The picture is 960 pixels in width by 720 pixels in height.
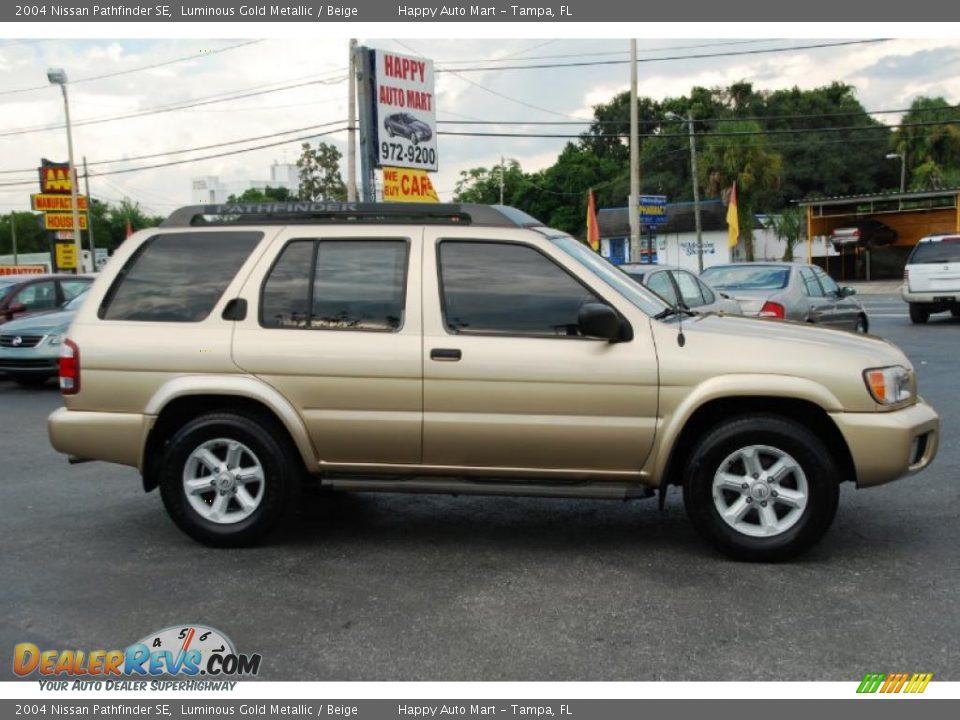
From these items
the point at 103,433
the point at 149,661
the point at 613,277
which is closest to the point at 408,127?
the point at 613,277

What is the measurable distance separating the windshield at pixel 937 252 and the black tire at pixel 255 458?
18.7 meters

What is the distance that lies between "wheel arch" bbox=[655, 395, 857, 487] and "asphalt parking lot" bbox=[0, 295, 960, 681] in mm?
507

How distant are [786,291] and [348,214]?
30.4ft

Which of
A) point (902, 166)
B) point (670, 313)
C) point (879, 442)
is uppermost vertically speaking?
point (902, 166)

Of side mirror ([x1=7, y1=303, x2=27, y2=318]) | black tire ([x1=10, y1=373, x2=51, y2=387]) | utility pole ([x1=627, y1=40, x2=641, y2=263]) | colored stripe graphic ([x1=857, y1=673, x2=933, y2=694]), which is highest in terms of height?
utility pole ([x1=627, y1=40, x2=641, y2=263])

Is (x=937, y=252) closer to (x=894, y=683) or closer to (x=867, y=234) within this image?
(x=894, y=683)

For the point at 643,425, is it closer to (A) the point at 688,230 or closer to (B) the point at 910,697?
(B) the point at 910,697

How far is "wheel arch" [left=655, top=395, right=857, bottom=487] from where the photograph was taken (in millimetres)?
5230

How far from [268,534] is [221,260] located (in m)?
1.58

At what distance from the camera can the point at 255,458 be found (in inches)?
218

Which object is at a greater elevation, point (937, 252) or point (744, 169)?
point (744, 169)

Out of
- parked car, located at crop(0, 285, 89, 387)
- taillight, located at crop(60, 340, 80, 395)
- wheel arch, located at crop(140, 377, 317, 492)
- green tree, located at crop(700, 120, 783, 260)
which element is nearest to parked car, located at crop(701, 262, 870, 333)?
wheel arch, located at crop(140, 377, 317, 492)

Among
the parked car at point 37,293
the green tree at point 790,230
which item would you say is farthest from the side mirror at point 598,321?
the green tree at point 790,230

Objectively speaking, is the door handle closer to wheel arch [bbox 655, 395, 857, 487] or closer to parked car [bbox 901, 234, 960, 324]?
wheel arch [bbox 655, 395, 857, 487]
